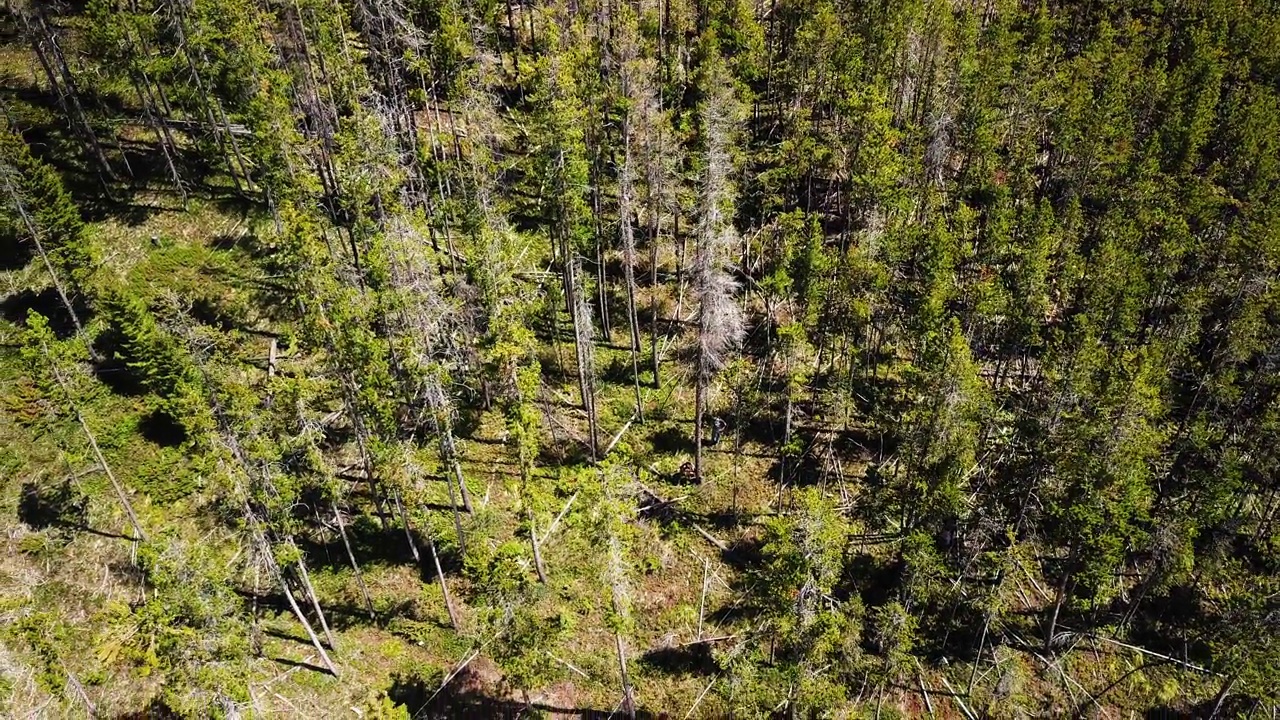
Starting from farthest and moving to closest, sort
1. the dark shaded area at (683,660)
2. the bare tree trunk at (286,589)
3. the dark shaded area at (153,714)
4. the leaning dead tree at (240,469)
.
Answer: the dark shaded area at (683,660) < the dark shaded area at (153,714) < the bare tree trunk at (286,589) < the leaning dead tree at (240,469)

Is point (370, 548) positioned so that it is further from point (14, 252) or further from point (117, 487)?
point (14, 252)

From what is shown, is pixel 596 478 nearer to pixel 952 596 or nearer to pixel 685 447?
pixel 685 447

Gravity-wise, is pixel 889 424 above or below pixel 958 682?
above

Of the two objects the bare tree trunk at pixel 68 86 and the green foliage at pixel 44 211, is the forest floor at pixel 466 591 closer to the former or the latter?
the green foliage at pixel 44 211

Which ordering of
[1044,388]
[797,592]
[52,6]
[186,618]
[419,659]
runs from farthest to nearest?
[52,6], [1044,388], [419,659], [797,592], [186,618]

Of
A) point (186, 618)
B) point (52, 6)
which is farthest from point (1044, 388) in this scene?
point (52, 6)

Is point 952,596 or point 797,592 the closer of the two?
point 797,592

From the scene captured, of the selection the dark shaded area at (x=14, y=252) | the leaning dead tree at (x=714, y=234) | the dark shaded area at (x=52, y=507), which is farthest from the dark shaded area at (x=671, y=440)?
the dark shaded area at (x=14, y=252)

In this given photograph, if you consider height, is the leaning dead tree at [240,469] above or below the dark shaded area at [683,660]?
above
